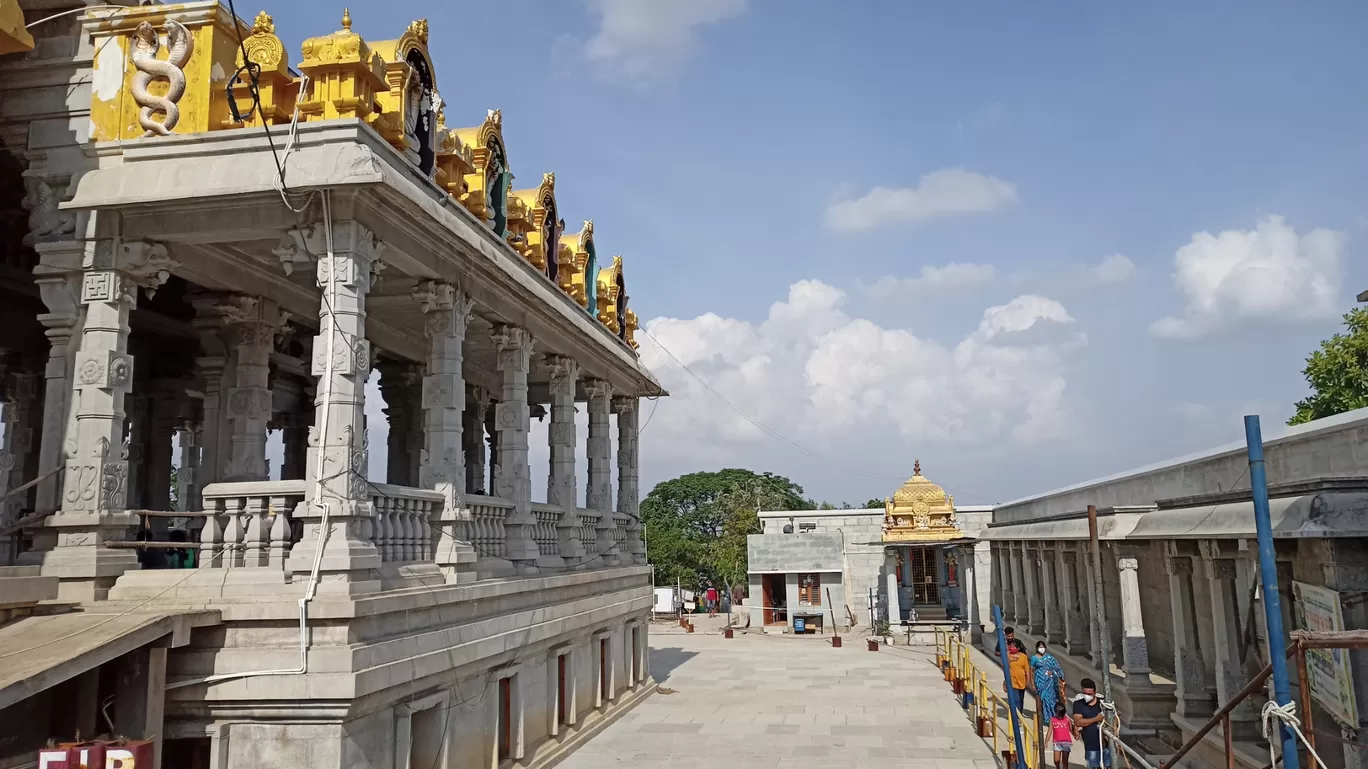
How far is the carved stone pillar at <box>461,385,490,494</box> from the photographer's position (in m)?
23.5

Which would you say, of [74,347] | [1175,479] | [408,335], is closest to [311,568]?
[74,347]

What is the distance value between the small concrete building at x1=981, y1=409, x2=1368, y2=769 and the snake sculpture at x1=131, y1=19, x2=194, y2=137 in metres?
11.9

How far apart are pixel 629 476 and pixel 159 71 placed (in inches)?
571

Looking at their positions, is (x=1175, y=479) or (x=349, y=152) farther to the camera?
(x=1175, y=479)

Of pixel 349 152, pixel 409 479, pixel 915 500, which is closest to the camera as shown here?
pixel 349 152

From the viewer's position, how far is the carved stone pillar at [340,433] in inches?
345

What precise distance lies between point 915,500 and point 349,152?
3133 centimetres

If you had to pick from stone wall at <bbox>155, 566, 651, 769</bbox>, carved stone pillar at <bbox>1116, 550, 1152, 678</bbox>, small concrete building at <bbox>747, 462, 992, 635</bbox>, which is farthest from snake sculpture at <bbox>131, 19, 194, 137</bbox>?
small concrete building at <bbox>747, 462, 992, 635</bbox>

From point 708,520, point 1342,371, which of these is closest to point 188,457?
point 1342,371

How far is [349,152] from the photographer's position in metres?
9.18

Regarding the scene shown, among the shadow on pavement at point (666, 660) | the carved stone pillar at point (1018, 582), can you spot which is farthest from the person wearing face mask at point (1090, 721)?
the carved stone pillar at point (1018, 582)

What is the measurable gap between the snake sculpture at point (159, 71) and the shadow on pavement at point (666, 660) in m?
17.6

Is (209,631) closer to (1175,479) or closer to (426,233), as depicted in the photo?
(426,233)

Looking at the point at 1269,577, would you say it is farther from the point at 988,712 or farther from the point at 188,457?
the point at 188,457
